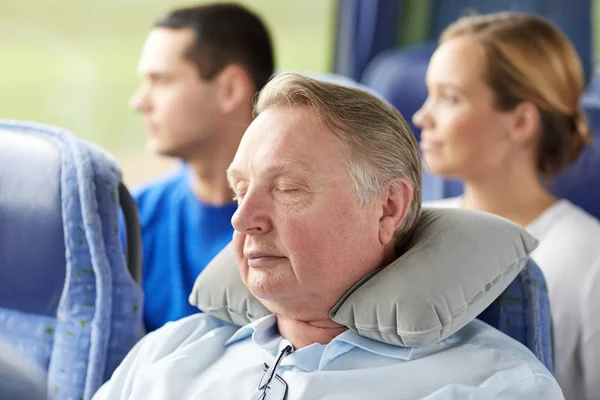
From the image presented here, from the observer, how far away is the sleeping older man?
1.33 metres

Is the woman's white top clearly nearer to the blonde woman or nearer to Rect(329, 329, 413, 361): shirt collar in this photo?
the blonde woman

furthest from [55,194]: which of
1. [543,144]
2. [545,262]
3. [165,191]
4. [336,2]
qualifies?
[336,2]

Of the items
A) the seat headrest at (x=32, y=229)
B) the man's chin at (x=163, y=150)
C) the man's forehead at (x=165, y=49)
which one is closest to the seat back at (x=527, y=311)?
the seat headrest at (x=32, y=229)

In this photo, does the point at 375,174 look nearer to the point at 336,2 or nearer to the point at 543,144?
the point at 543,144

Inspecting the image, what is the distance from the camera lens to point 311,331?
1.45 m

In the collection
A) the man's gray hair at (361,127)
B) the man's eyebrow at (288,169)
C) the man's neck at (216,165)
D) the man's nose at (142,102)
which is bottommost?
the man's neck at (216,165)

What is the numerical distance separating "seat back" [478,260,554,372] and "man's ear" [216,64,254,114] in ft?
4.27

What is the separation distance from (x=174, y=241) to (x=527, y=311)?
122cm

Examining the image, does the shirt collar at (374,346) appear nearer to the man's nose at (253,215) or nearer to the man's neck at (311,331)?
the man's neck at (311,331)

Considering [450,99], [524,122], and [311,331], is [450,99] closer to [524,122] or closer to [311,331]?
[524,122]

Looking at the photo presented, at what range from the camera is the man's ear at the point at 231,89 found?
257cm

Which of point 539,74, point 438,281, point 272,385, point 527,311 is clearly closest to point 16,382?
point 272,385

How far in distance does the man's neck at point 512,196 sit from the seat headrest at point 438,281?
0.92m

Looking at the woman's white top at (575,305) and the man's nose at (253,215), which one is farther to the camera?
the woman's white top at (575,305)
